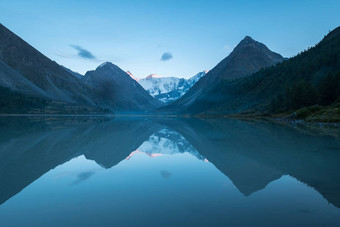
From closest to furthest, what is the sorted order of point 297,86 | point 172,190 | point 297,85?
point 172,190 → point 297,86 → point 297,85

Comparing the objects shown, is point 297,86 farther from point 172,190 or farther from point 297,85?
point 172,190

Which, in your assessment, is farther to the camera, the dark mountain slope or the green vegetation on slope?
the dark mountain slope

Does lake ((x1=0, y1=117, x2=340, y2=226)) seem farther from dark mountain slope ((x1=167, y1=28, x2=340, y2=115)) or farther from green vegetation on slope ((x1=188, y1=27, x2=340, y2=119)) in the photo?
dark mountain slope ((x1=167, y1=28, x2=340, y2=115))

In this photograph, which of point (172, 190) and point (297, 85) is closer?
point (172, 190)

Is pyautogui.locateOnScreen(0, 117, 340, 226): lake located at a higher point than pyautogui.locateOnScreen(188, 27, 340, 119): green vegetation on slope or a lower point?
lower

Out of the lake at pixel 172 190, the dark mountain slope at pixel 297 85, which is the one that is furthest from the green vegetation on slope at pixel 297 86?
the lake at pixel 172 190

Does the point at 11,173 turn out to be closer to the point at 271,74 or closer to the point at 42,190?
the point at 42,190

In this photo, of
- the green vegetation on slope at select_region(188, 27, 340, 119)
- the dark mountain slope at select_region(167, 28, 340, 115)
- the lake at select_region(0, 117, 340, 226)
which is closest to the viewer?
the lake at select_region(0, 117, 340, 226)

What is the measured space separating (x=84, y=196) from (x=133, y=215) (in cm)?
325

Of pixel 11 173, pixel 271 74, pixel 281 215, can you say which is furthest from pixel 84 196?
pixel 271 74

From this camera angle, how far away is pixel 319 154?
20406 millimetres

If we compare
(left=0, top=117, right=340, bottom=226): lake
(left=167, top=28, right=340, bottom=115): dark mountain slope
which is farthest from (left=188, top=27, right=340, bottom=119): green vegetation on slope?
(left=0, top=117, right=340, bottom=226): lake

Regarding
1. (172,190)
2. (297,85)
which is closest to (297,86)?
(297,85)

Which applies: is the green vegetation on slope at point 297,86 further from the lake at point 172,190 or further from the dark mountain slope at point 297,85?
the lake at point 172,190
